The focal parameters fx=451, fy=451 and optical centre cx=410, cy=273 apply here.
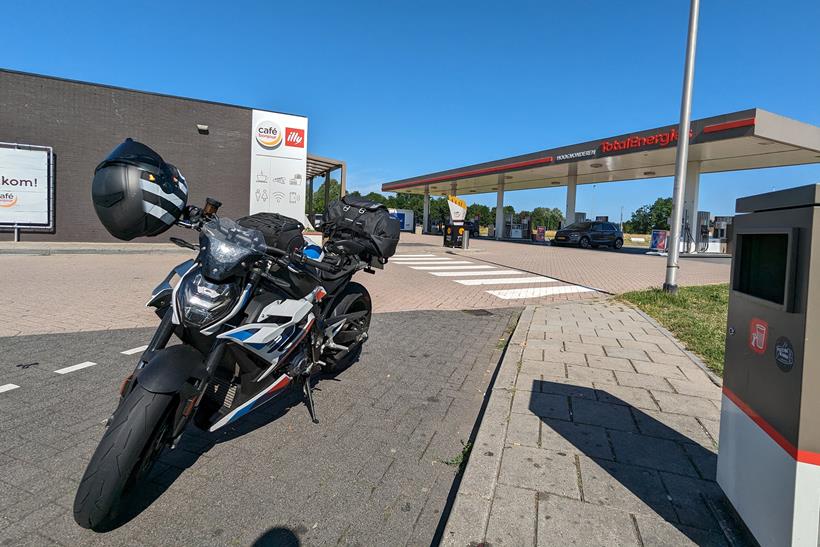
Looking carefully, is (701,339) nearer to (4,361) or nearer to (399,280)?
(399,280)

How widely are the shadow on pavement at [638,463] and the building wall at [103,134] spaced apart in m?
16.7

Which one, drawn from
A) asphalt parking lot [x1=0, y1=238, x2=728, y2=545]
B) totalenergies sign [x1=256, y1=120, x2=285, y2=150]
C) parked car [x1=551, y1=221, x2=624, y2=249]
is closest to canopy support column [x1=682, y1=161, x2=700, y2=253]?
parked car [x1=551, y1=221, x2=624, y2=249]

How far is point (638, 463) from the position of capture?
258cm

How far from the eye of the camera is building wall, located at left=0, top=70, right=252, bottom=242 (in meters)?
15.7

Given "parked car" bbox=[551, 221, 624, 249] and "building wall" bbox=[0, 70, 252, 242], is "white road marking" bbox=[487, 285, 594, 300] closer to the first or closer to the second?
"building wall" bbox=[0, 70, 252, 242]

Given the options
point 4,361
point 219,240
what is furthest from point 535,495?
point 4,361

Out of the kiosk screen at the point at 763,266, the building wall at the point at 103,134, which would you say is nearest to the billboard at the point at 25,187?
the building wall at the point at 103,134

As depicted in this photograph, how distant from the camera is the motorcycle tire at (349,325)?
3.86m

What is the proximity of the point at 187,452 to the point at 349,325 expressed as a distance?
163cm

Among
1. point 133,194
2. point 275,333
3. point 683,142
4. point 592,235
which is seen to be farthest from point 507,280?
point 592,235

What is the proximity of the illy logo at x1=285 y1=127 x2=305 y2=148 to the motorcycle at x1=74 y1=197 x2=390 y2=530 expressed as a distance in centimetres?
1787

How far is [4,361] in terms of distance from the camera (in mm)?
4137

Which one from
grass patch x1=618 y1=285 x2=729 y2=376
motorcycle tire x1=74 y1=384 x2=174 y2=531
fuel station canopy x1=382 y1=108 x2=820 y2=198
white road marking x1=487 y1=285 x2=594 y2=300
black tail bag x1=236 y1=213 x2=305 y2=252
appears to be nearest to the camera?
motorcycle tire x1=74 y1=384 x2=174 y2=531

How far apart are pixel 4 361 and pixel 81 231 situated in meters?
15.1
